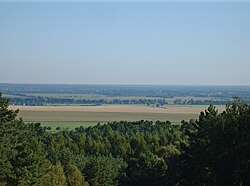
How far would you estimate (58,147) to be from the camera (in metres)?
61.4

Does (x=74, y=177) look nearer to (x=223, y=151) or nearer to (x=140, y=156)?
(x=140, y=156)

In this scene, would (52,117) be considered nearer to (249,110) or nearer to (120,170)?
(120,170)

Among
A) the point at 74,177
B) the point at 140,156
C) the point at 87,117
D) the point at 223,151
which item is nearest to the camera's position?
the point at 223,151

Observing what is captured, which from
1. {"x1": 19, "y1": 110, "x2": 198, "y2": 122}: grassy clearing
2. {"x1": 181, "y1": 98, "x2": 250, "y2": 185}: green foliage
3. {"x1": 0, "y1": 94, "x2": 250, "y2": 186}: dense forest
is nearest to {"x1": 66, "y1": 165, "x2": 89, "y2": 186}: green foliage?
{"x1": 0, "y1": 94, "x2": 250, "y2": 186}: dense forest

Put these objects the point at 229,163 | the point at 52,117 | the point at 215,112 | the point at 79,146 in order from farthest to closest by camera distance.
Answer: the point at 52,117 < the point at 79,146 < the point at 215,112 < the point at 229,163

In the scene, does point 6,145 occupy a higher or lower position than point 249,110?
lower

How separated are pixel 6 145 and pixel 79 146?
26.1 meters

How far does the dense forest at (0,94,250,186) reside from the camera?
99.9 ft

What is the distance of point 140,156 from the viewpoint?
1908 inches

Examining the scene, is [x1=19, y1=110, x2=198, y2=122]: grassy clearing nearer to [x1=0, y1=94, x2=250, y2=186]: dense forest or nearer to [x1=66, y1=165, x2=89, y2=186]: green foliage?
[x1=0, y1=94, x2=250, y2=186]: dense forest

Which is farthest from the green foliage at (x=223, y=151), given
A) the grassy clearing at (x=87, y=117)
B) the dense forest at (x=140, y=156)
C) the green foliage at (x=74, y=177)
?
the grassy clearing at (x=87, y=117)

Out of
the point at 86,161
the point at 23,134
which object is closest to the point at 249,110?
the point at 23,134

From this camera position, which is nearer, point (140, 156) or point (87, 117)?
point (140, 156)

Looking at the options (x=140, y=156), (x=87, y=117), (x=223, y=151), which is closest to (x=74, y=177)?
(x=140, y=156)
